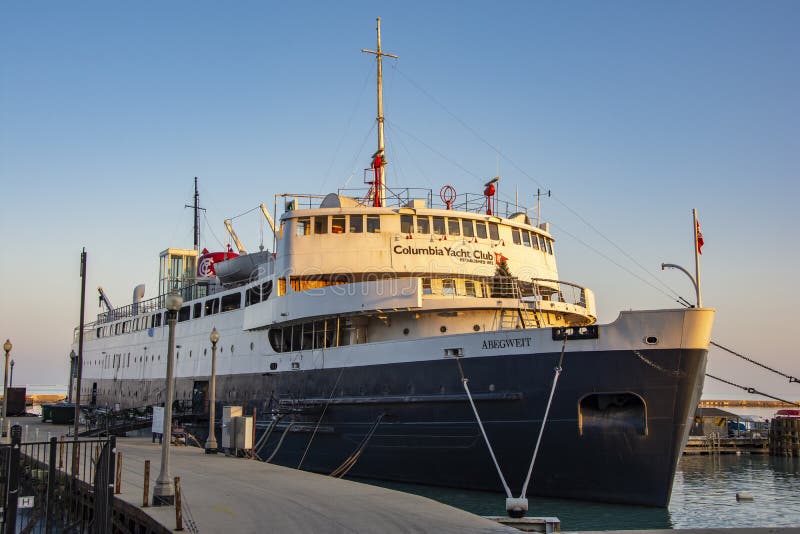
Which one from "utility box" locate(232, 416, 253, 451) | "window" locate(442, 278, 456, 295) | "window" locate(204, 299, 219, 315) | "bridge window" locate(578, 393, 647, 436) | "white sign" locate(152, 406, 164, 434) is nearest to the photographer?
"bridge window" locate(578, 393, 647, 436)

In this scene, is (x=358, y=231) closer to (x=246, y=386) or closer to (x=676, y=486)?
(x=246, y=386)

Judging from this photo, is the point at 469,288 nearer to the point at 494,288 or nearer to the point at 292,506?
the point at 494,288

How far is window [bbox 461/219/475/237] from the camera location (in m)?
23.1

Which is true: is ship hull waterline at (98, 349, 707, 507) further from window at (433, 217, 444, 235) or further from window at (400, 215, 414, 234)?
window at (433, 217, 444, 235)

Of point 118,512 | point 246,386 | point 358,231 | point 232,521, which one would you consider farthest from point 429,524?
point 246,386

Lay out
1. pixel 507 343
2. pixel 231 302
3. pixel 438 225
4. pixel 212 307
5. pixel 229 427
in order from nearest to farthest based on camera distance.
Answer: pixel 507 343, pixel 229 427, pixel 438 225, pixel 231 302, pixel 212 307

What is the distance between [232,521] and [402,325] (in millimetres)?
10933

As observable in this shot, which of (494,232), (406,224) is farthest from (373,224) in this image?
(494,232)

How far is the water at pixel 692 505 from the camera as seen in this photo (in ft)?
52.5

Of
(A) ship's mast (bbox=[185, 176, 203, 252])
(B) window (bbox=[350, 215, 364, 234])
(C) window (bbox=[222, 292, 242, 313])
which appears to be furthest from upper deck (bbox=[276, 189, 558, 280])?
(A) ship's mast (bbox=[185, 176, 203, 252])

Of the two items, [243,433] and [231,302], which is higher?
[231,302]

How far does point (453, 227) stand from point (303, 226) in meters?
4.80

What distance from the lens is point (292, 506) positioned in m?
11.9

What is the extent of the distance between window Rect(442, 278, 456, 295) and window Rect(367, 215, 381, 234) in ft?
9.44
